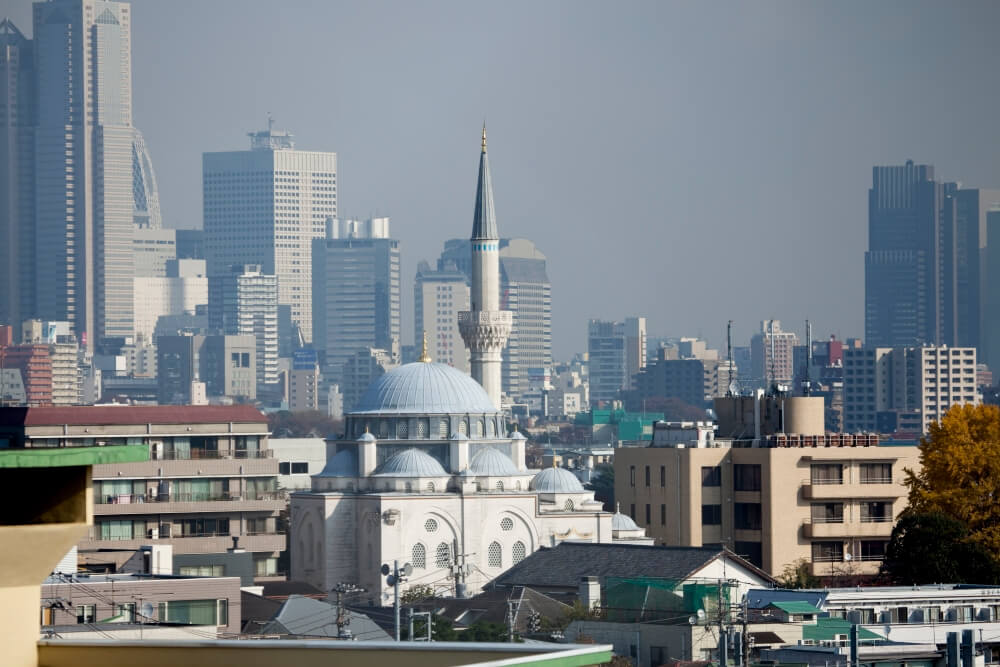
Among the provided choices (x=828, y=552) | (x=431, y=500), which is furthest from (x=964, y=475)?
(x=431, y=500)

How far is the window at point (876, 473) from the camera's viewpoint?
3024 inches

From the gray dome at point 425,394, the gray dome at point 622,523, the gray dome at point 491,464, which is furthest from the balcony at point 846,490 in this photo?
the gray dome at point 425,394

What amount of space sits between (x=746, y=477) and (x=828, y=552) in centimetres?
399

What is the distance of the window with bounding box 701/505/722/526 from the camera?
7912 centimetres

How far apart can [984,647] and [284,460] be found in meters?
104

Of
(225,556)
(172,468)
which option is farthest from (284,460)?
(225,556)

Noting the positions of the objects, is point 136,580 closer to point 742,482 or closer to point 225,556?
point 225,556

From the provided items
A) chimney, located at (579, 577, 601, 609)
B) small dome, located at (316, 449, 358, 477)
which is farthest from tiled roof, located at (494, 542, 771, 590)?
small dome, located at (316, 449, 358, 477)

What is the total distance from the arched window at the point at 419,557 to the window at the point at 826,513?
1380 cm

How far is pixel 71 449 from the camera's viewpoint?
32.9ft

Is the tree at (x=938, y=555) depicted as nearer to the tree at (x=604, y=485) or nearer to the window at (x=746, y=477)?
the window at (x=746, y=477)

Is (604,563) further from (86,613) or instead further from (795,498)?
(86,613)

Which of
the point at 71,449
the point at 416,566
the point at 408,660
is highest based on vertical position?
the point at 71,449

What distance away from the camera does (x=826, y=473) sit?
3031 inches
